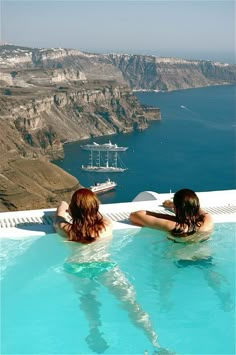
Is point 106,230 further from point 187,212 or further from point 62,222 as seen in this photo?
point 187,212

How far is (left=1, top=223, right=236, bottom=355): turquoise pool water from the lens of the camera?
11.6ft

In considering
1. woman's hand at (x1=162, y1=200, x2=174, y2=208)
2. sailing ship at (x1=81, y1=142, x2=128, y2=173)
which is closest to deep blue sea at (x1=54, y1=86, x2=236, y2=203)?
sailing ship at (x1=81, y1=142, x2=128, y2=173)

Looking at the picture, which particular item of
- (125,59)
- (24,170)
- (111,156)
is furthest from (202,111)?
(125,59)

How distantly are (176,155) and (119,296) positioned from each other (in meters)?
63.7

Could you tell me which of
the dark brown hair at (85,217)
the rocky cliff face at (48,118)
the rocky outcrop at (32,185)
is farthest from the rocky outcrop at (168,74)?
the dark brown hair at (85,217)

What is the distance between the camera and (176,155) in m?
67.1

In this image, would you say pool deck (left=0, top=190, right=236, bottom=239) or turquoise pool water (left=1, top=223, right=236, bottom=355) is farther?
pool deck (left=0, top=190, right=236, bottom=239)

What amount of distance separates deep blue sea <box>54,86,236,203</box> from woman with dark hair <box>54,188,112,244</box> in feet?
140

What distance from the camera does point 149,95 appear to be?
159 meters

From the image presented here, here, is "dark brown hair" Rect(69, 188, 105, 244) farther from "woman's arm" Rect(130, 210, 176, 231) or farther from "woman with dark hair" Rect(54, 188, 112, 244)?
"woman's arm" Rect(130, 210, 176, 231)

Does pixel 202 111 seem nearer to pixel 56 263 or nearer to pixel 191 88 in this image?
pixel 191 88

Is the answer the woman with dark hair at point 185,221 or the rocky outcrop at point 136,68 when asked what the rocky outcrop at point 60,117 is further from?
the rocky outcrop at point 136,68

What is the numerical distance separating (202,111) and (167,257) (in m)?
108

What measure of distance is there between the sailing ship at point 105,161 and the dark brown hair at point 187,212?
54.7 m
